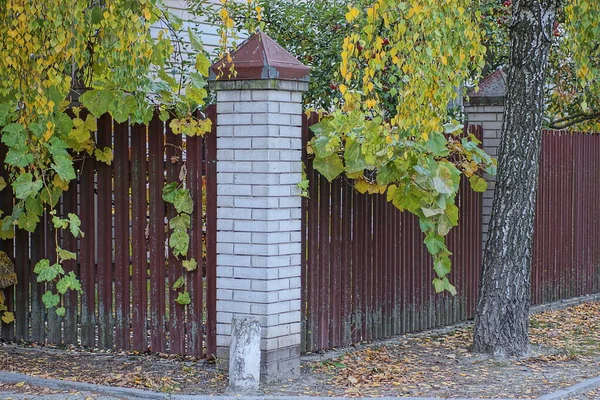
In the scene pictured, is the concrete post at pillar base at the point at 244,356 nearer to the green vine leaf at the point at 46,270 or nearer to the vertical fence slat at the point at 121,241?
the vertical fence slat at the point at 121,241

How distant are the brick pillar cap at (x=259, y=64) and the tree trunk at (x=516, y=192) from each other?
1.95 meters

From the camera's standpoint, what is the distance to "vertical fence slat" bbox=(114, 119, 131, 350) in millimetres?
7654

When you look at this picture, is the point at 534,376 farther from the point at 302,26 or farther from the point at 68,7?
the point at 302,26

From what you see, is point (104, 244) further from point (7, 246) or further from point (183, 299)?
point (7, 246)

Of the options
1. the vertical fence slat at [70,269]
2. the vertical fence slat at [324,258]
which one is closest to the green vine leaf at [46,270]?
the vertical fence slat at [70,269]

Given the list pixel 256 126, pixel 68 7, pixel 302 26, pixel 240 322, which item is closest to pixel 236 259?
pixel 240 322

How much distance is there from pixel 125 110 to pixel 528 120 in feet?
10.9

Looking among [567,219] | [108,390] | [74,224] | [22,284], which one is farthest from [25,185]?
[567,219]

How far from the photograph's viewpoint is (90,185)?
7.81 m

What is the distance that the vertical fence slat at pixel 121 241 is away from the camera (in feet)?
25.1

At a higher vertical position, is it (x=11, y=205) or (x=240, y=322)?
(x=11, y=205)

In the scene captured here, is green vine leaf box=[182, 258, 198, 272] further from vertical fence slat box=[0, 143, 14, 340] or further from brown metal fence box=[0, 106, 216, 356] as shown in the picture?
vertical fence slat box=[0, 143, 14, 340]

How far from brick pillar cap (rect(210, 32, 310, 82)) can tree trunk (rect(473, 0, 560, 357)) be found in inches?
76.7

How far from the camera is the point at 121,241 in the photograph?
768 cm
